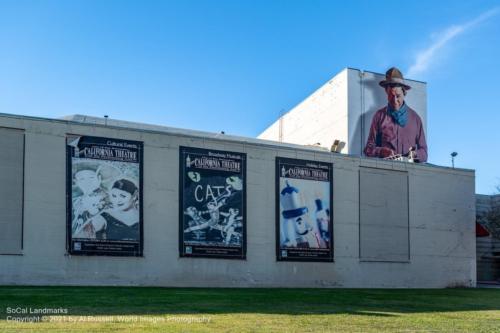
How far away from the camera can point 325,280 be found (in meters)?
33.6

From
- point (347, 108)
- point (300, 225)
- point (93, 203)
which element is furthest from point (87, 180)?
point (347, 108)

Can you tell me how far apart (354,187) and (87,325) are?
963 inches

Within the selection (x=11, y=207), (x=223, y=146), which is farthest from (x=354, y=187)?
(x=11, y=207)

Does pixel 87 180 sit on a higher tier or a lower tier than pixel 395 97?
lower

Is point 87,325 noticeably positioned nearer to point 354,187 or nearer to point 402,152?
point 354,187

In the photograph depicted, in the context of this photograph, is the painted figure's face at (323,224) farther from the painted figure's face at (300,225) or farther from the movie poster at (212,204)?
the movie poster at (212,204)

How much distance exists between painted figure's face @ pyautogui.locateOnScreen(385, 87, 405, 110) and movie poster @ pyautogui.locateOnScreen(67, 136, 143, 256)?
92.3 ft

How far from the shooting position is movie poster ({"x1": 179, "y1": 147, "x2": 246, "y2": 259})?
30031 mm

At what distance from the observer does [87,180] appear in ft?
90.9

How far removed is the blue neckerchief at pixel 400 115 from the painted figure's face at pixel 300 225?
71.4 feet

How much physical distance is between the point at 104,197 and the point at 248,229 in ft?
24.3

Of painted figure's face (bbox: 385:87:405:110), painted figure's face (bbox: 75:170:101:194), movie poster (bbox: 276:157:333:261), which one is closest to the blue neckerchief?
painted figure's face (bbox: 385:87:405:110)

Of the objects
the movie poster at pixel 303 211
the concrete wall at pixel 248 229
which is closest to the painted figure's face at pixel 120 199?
the concrete wall at pixel 248 229

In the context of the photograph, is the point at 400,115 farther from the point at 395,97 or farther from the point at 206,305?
the point at 206,305
